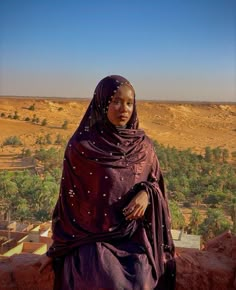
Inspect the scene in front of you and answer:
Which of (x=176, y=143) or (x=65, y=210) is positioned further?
(x=176, y=143)

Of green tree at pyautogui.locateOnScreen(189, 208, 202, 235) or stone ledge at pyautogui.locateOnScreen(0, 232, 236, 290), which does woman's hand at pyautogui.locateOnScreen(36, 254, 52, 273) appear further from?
green tree at pyautogui.locateOnScreen(189, 208, 202, 235)

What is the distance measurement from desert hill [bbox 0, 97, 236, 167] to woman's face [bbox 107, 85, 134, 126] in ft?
70.3

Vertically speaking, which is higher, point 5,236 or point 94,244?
point 94,244

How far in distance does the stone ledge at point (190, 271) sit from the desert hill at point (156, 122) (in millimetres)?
20913

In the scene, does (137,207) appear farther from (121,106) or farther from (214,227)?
(214,227)

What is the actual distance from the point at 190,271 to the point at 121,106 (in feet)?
3.46

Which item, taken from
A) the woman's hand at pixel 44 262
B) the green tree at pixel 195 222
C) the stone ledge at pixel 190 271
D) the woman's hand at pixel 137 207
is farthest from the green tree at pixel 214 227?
the woman's hand at pixel 137 207

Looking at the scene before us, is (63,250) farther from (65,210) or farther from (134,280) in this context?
(134,280)

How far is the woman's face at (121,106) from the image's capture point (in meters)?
2.15

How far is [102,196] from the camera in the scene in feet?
6.99

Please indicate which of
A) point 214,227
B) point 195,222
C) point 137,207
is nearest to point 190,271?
point 137,207

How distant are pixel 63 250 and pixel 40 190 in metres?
12.9

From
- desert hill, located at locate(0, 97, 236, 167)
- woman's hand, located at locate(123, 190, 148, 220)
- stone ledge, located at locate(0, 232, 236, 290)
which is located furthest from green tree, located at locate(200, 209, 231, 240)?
desert hill, located at locate(0, 97, 236, 167)

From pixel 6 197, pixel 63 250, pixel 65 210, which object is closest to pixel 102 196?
pixel 65 210
